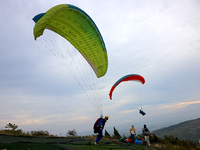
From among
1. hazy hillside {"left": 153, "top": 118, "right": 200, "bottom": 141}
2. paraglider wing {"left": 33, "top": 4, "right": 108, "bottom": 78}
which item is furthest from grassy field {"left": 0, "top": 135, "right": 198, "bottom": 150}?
hazy hillside {"left": 153, "top": 118, "right": 200, "bottom": 141}

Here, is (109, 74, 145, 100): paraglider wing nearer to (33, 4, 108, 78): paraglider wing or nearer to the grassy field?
(33, 4, 108, 78): paraglider wing

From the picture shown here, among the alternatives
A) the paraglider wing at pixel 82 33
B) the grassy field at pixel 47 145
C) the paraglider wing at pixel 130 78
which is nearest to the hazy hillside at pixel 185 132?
the paraglider wing at pixel 130 78

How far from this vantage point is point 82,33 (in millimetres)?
9141

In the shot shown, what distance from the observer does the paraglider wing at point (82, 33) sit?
26.7 feet

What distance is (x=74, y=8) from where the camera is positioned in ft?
25.5

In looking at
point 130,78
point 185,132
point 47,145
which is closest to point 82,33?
point 47,145

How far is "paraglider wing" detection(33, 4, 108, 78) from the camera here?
26.7 ft

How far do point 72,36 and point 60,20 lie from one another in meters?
1.32

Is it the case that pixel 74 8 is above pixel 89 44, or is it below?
above

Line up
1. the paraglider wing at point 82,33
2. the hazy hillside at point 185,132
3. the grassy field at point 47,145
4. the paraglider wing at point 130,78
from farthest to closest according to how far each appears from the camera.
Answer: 1. the hazy hillside at point 185,132
2. the paraglider wing at point 130,78
3. the paraglider wing at point 82,33
4. the grassy field at point 47,145

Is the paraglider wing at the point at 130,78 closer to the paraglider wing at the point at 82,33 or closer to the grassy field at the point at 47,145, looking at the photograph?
the paraglider wing at the point at 82,33

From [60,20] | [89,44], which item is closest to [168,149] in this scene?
[89,44]

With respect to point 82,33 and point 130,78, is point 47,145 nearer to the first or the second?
point 82,33

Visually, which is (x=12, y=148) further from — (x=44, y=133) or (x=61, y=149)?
(x=44, y=133)
